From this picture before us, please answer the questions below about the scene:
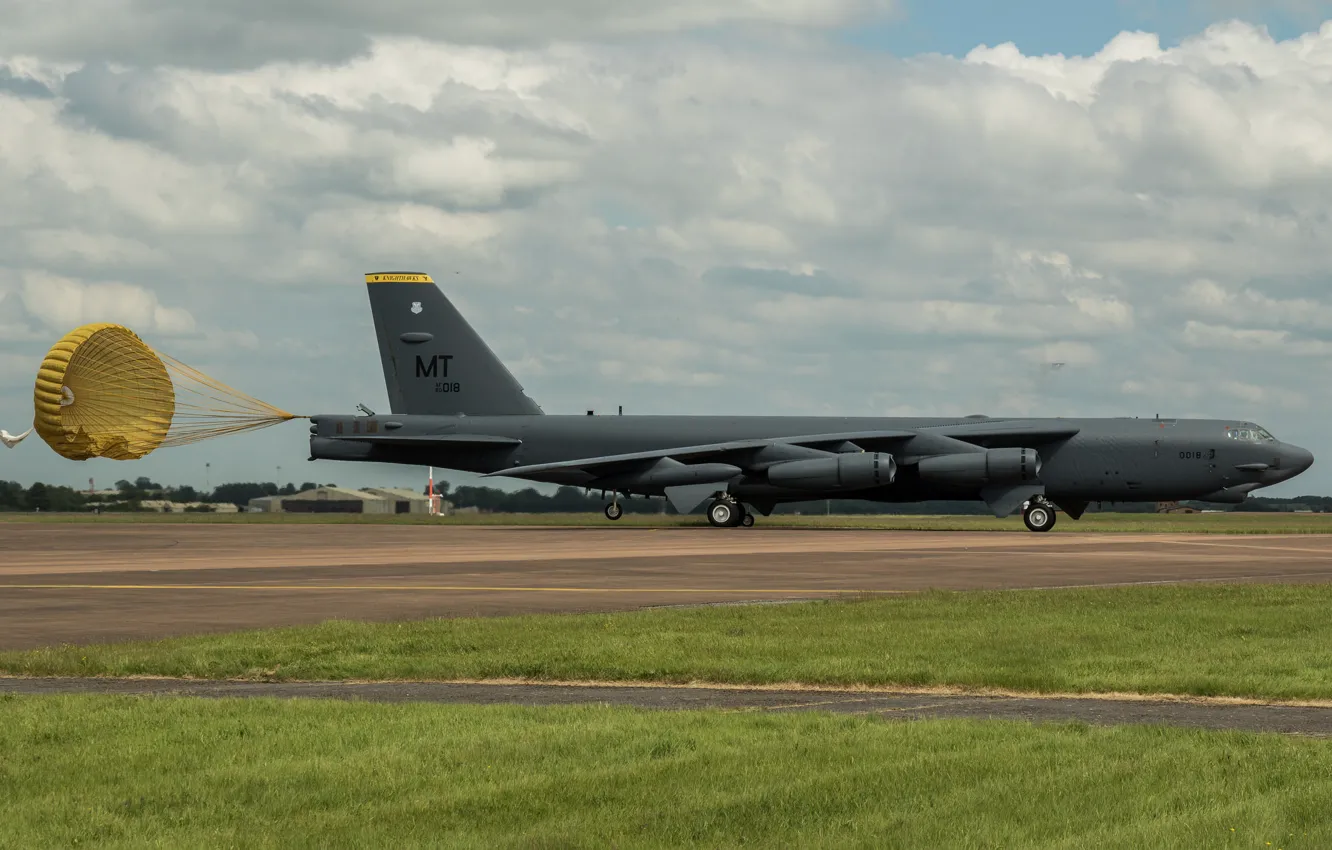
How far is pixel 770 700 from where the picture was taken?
33.8 ft

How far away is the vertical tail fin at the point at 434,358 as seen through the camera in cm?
4556

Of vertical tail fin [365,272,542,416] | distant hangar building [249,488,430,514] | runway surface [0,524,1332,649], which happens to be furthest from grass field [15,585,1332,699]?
distant hangar building [249,488,430,514]

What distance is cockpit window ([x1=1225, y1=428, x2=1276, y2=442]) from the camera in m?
41.0

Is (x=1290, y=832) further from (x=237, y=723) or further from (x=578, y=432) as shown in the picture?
(x=578, y=432)

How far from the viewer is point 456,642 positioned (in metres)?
13.0

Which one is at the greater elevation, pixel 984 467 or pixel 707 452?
pixel 707 452

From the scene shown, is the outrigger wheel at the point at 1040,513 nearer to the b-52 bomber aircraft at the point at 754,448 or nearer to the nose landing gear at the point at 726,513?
the b-52 bomber aircraft at the point at 754,448

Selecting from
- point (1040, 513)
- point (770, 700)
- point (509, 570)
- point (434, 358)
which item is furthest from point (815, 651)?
point (434, 358)

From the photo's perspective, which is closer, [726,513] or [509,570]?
[509,570]

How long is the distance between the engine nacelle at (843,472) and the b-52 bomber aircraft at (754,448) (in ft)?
0.13

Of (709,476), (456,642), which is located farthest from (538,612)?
(709,476)

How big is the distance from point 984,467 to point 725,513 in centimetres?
753

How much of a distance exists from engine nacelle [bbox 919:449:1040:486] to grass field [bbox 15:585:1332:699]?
24727mm

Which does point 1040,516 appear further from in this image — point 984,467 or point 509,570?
point 509,570
